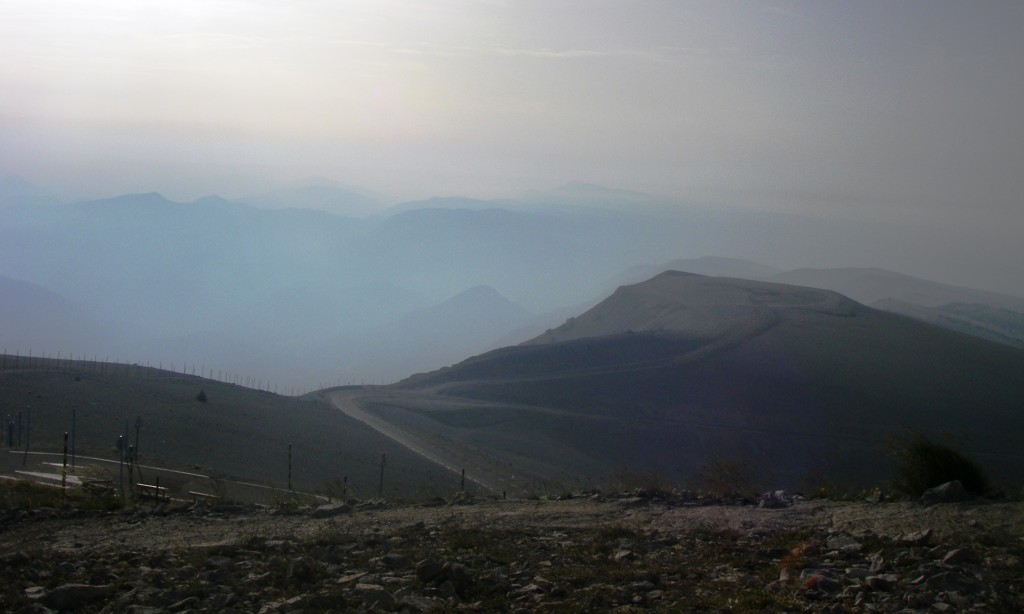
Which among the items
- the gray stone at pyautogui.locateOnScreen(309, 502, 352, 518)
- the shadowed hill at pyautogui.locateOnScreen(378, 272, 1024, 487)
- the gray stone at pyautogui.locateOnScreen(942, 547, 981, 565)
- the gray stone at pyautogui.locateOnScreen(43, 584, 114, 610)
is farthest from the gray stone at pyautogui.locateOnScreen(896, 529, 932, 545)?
the shadowed hill at pyautogui.locateOnScreen(378, 272, 1024, 487)

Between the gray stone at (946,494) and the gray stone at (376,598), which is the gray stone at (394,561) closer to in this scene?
the gray stone at (376,598)

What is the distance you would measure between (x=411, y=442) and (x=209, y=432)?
10.5m

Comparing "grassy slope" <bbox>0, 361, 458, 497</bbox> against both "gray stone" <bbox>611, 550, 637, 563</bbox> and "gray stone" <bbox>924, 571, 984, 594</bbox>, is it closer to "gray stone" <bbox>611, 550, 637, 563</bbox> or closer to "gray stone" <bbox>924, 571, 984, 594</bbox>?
"gray stone" <bbox>611, 550, 637, 563</bbox>

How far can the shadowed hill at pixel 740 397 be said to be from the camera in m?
40.3

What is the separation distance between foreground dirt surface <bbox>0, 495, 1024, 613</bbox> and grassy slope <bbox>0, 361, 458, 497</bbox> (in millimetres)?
10944

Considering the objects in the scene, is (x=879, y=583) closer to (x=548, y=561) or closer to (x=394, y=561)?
(x=548, y=561)

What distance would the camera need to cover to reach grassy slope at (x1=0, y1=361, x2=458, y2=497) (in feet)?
84.9

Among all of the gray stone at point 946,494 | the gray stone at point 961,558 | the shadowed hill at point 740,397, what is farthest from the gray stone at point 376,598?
the shadowed hill at point 740,397

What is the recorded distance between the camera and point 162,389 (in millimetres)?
39844

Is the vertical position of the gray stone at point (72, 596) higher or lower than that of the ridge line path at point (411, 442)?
higher

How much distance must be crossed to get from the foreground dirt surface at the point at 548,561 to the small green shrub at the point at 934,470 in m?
0.96

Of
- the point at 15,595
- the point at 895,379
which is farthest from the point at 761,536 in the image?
the point at 895,379

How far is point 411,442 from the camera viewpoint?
3984cm

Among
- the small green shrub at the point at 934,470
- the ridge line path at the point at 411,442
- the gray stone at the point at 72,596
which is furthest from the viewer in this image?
the ridge line path at the point at 411,442
